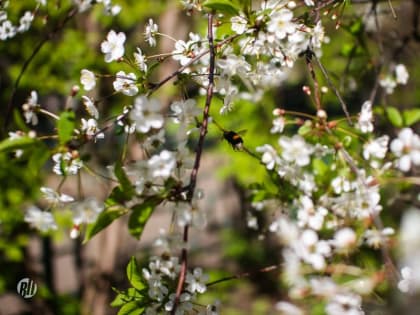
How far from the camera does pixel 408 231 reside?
1015 mm

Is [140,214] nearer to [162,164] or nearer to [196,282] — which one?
[162,164]

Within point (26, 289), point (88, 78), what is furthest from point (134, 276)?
point (26, 289)

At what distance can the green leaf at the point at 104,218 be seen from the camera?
954 millimetres

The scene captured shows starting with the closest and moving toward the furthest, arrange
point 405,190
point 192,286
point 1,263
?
point 192,286 < point 405,190 < point 1,263

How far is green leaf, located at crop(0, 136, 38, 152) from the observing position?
35.6 inches

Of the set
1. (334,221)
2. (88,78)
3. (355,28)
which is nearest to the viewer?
(88,78)

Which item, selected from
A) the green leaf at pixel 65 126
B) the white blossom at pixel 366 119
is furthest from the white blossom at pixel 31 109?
the white blossom at pixel 366 119

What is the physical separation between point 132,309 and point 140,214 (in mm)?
329

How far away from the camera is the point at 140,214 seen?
3.15 ft

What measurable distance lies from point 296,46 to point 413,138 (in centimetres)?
61

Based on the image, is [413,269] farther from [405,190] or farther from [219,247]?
[219,247]

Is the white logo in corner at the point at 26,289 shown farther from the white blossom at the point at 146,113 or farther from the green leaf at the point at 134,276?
the white blossom at the point at 146,113

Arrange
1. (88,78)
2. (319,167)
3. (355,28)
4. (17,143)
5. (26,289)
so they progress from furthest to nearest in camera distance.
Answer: (26,289) < (355,28) < (319,167) < (88,78) < (17,143)

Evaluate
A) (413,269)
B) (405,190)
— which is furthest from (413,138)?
(405,190)
